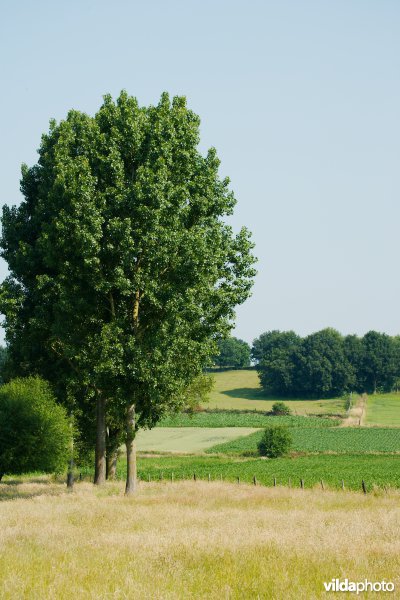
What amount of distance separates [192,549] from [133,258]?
1848 cm

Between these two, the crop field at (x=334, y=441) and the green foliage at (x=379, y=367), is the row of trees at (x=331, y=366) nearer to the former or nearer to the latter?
the green foliage at (x=379, y=367)

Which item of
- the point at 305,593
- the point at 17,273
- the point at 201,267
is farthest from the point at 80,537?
the point at 17,273

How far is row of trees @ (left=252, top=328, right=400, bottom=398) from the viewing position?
176500mm

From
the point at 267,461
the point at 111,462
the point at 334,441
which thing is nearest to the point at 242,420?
the point at 334,441

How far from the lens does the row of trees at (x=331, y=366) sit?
579 feet

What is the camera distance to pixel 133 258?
3259cm

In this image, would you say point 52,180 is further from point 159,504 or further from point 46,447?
point 159,504

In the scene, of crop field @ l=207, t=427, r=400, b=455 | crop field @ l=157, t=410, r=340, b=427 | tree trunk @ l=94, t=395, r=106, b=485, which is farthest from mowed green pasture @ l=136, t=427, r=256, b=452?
tree trunk @ l=94, t=395, r=106, b=485

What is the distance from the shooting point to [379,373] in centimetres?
18338

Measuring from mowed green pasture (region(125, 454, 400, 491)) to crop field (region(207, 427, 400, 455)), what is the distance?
5.77m

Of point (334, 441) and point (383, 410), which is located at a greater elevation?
point (383, 410)

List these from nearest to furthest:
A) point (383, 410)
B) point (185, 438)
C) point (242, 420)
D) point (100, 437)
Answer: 1. point (100, 437)
2. point (185, 438)
3. point (242, 420)
4. point (383, 410)

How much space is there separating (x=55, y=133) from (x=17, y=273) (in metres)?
9.10

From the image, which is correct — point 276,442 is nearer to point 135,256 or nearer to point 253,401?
point 135,256
